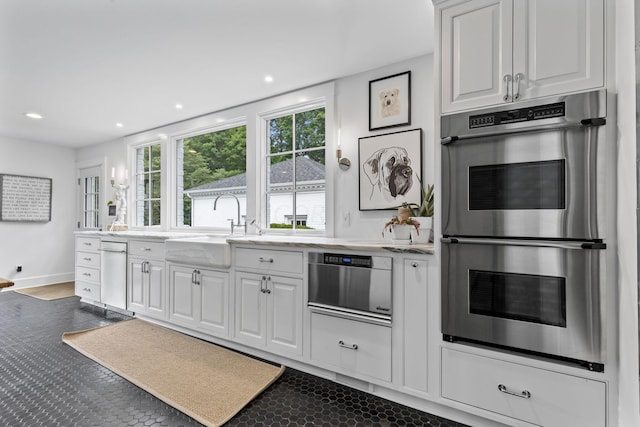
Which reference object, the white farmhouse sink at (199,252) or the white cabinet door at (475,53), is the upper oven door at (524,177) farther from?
the white farmhouse sink at (199,252)

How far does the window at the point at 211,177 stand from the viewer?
3.82m

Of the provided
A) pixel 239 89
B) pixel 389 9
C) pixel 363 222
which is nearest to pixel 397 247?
pixel 363 222

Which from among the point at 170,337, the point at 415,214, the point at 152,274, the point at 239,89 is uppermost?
the point at 239,89

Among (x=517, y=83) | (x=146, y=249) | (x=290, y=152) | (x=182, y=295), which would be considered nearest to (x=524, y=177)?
(x=517, y=83)

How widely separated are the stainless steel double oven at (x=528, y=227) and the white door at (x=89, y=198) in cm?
584

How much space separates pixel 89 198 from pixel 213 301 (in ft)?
14.9

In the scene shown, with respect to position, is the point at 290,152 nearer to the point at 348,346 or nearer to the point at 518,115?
the point at 348,346

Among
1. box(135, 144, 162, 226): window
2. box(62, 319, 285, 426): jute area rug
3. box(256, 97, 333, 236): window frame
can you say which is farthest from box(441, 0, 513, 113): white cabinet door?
box(135, 144, 162, 226): window

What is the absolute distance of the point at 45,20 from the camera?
2.11 meters

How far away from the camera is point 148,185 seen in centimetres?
480

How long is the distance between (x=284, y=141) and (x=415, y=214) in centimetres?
166

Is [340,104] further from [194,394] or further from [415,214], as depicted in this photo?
[194,394]

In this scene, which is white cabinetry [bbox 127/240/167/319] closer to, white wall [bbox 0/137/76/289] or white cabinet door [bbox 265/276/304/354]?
white cabinet door [bbox 265/276/304/354]

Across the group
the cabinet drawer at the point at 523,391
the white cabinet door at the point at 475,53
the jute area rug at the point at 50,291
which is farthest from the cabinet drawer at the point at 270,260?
the jute area rug at the point at 50,291
